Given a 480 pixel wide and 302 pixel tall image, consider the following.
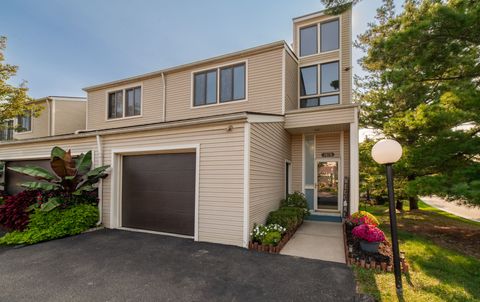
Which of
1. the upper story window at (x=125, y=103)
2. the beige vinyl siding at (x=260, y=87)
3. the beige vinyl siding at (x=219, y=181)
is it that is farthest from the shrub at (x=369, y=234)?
the upper story window at (x=125, y=103)

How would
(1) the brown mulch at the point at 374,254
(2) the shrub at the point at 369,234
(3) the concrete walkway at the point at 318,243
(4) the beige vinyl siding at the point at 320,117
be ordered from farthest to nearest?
1. (4) the beige vinyl siding at the point at 320,117
2. (3) the concrete walkway at the point at 318,243
3. (2) the shrub at the point at 369,234
4. (1) the brown mulch at the point at 374,254

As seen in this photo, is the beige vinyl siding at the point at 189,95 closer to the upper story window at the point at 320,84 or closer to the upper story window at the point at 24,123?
the upper story window at the point at 320,84

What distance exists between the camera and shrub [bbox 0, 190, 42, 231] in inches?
281

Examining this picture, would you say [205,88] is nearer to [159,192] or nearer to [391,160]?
[159,192]

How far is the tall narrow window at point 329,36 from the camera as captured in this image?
991cm

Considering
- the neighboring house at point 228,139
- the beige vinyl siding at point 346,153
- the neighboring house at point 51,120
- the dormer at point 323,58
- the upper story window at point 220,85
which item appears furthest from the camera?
the neighboring house at point 51,120

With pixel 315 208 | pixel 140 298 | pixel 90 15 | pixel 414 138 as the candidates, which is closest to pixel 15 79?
pixel 90 15

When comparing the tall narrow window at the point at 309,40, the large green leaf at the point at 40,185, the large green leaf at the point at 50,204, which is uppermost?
the tall narrow window at the point at 309,40

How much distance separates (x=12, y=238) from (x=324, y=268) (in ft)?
27.3

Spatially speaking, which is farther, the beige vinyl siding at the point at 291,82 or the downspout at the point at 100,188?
the beige vinyl siding at the point at 291,82

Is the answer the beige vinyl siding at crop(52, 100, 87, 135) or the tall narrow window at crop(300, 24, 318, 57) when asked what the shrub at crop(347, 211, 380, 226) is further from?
the beige vinyl siding at crop(52, 100, 87, 135)

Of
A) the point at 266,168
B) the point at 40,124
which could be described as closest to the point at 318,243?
the point at 266,168

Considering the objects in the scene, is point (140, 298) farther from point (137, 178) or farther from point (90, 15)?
point (90, 15)

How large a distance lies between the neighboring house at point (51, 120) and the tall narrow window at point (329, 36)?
52.1 ft
